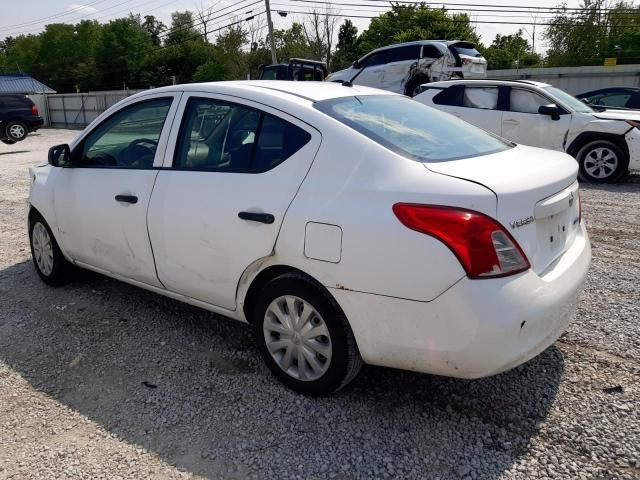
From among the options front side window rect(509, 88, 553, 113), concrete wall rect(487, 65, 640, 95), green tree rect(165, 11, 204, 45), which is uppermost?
green tree rect(165, 11, 204, 45)

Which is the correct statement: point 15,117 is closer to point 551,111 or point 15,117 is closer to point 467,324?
point 551,111

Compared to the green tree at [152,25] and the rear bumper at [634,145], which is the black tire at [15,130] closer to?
the rear bumper at [634,145]

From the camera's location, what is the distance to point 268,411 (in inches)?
112

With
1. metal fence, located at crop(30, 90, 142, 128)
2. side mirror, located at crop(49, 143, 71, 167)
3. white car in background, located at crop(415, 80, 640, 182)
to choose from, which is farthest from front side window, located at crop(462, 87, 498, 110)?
metal fence, located at crop(30, 90, 142, 128)

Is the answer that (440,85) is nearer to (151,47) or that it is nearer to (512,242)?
(512,242)

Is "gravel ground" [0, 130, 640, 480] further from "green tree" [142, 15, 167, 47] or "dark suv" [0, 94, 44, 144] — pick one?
"green tree" [142, 15, 167, 47]

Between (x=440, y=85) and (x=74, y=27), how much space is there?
278 ft

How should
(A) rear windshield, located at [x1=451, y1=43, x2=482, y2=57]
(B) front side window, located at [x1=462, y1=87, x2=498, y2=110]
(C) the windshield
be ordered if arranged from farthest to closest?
1. (A) rear windshield, located at [x1=451, y1=43, x2=482, y2=57]
2. (B) front side window, located at [x1=462, y1=87, x2=498, y2=110]
3. (C) the windshield

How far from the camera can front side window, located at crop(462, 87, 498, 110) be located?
9641 millimetres

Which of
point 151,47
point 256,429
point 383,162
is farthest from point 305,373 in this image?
point 151,47

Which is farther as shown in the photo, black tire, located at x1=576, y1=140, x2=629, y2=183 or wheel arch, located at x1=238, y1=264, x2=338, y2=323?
black tire, located at x1=576, y1=140, x2=629, y2=183

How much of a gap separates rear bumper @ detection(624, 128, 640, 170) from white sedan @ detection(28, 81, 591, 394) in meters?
6.53

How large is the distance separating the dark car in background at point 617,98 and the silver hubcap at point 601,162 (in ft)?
12.4

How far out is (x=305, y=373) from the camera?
2.93 m
